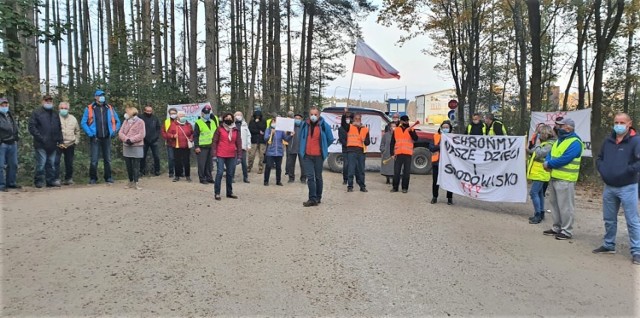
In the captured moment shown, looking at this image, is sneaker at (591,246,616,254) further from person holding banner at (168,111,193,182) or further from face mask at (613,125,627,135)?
person holding banner at (168,111,193,182)

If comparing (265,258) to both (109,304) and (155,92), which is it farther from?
(155,92)

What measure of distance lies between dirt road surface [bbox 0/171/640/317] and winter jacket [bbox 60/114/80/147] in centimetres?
119

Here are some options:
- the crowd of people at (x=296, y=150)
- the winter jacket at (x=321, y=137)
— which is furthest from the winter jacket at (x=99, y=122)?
the winter jacket at (x=321, y=137)

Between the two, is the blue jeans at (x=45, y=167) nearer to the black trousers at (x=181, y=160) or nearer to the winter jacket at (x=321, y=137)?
the black trousers at (x=181, y=160)

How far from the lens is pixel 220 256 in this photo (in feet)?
19.1

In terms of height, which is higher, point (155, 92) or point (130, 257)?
point (155, 92)

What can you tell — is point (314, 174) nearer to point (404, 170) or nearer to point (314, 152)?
point (314, 152)

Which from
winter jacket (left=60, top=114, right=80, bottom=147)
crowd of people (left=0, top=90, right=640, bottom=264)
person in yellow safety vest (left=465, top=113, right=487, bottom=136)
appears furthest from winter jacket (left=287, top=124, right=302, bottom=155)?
winter jacket (left=60, top=114, right=80, bottom=147)

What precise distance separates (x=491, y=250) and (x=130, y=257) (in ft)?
15.4

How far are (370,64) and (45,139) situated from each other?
28.6 feet

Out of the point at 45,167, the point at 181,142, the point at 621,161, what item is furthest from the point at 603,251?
the point at 45,167

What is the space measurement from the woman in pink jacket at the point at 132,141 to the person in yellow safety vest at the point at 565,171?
7.86 metres

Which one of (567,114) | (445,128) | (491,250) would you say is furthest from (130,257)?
(567,114)

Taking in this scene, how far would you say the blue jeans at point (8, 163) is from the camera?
8930 mm
